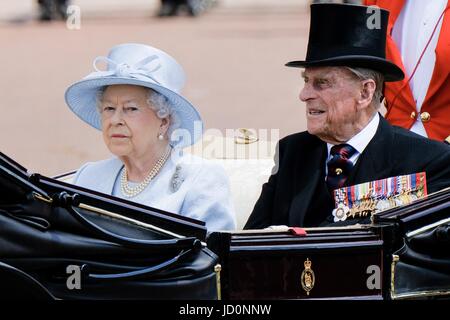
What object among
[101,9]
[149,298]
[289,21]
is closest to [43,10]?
[101,9]

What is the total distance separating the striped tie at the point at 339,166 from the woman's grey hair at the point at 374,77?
17cm

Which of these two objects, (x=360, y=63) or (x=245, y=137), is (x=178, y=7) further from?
(x=360, y=63)

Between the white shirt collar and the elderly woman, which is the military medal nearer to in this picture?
the white shirt collar

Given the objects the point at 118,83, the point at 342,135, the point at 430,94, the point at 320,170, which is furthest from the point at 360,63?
the point at 118,83

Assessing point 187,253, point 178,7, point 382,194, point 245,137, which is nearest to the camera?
point 187,253

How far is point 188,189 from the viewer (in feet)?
12.3

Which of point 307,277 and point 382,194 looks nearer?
point 307,277

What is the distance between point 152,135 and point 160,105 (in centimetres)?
10

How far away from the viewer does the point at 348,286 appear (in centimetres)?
330

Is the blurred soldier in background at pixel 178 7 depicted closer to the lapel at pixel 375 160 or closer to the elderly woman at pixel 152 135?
the elderly woman at pixel 152 135

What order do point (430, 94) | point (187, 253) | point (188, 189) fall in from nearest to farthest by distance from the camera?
point (187, 253) → point (188, 189) → point (430, 94)

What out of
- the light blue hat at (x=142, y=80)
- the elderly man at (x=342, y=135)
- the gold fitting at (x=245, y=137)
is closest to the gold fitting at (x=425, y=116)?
the elderly man at (x=342, y=135)

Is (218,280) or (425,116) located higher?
(425,116)

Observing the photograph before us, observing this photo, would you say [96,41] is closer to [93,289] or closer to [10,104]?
[10,104]
